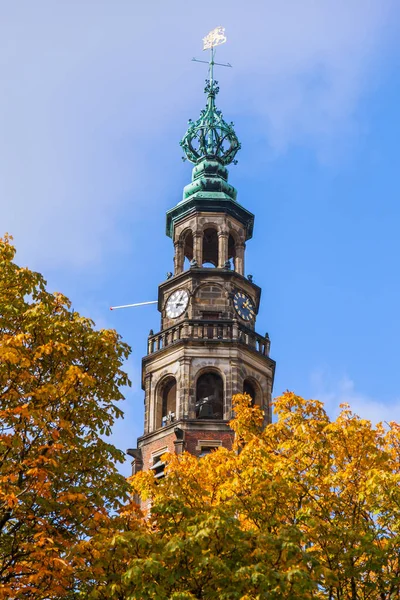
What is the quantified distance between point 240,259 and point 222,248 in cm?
146

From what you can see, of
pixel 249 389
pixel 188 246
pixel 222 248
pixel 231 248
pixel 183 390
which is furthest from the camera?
pixel 188 246

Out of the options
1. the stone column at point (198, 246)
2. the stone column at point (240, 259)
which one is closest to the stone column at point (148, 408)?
the stone column at point (198, 246)

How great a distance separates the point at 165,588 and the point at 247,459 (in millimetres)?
7987

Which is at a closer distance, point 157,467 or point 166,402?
point 157,467

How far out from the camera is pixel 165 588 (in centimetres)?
2284

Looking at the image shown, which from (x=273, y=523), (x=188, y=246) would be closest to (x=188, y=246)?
(x=188, y=246)

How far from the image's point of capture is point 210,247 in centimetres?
7019

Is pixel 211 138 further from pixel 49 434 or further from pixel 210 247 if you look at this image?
pixel 49 434

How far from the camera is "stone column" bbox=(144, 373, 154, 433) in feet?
195

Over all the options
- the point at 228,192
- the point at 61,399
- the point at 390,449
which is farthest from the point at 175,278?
the point at 61,399

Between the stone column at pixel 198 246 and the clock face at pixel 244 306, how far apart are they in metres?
3.41

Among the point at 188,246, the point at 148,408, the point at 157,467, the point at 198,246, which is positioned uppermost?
the point at 188,246

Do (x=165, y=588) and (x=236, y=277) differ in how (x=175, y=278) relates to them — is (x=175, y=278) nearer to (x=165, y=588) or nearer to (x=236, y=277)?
(x=236, y=277)

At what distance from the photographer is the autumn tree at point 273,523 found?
74.9 feet
